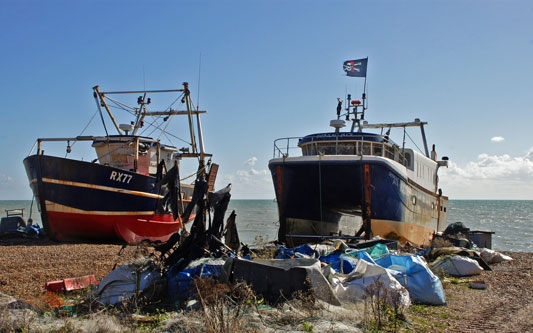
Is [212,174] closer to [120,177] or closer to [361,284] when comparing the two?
[120,177]

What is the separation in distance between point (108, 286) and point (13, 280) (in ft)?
10.6

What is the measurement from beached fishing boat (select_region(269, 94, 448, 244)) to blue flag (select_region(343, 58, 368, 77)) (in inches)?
42.0

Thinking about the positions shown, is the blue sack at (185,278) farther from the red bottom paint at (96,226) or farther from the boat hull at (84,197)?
the red bottom paint at (96,226)

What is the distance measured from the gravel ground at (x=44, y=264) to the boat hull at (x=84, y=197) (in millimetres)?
1528

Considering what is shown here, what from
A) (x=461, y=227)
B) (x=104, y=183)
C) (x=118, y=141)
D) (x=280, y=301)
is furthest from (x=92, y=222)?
(x=461, y=227)

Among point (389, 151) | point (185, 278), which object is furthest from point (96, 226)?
point (185, 278)

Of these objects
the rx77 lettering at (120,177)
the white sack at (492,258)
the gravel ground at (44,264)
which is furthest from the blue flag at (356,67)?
the gravel ground at (44,264)

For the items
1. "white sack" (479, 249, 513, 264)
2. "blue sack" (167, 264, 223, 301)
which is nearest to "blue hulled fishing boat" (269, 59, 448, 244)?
"white sack" (479, 249, 513, 264)

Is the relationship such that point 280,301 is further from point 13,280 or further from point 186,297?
point 13,280

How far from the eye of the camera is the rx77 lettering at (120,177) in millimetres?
16391

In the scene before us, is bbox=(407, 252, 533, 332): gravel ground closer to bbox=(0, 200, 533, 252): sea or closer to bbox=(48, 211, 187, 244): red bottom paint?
bbox=(0, 200, 533, 252): sea

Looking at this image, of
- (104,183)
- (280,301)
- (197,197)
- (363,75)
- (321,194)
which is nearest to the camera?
(280,301)

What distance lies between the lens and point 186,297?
678 centimetres

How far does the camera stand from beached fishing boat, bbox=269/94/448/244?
46.0ft
